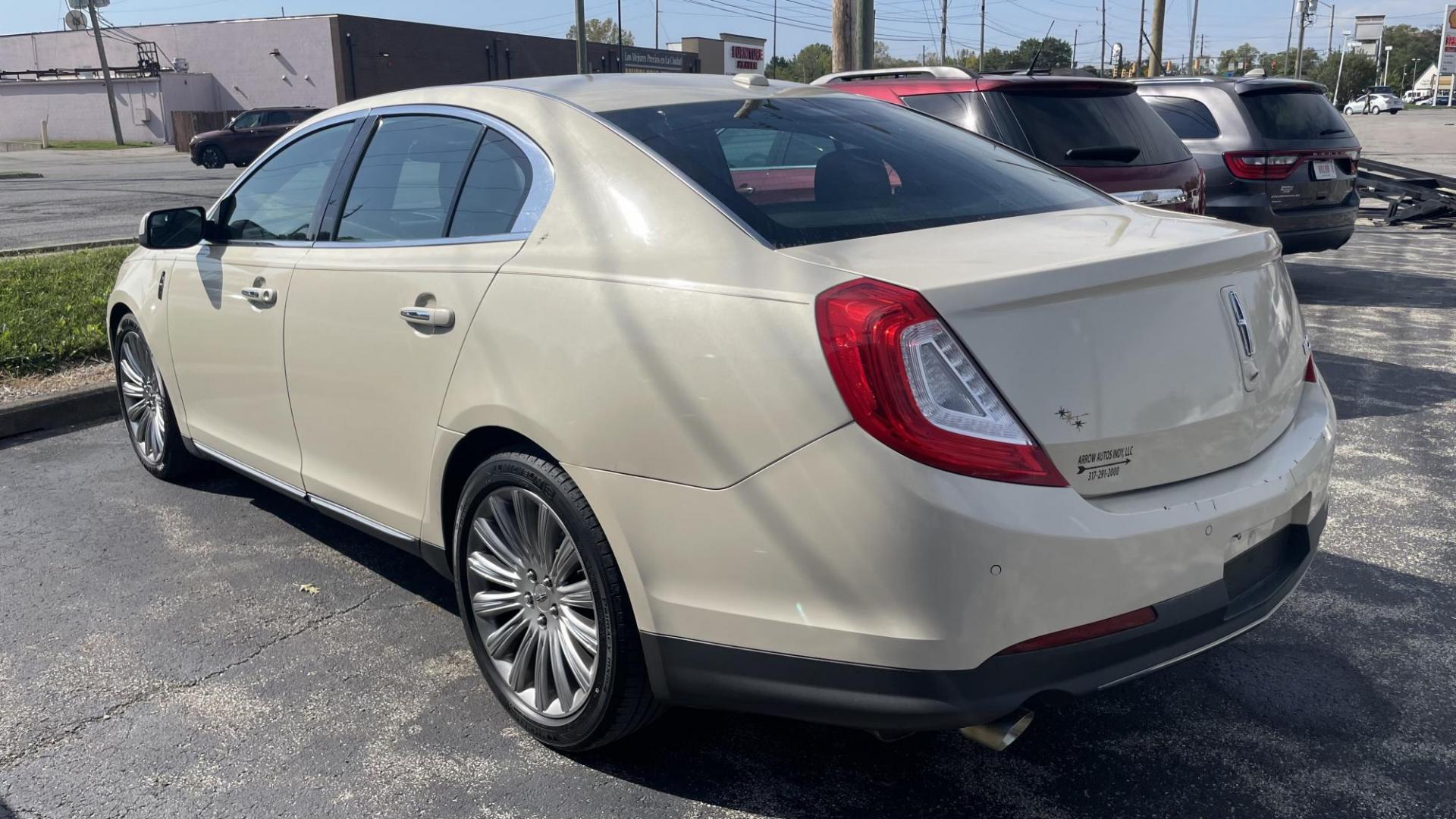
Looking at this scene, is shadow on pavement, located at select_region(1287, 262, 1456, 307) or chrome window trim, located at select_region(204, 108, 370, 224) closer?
chrome window trim, located at select_region(204, 108, 370, 224)

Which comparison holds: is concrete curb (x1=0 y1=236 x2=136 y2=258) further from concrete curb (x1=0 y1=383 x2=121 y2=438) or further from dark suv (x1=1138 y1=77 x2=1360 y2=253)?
dark suv (x1=1138 y1=77 x2=1360 y2=253)

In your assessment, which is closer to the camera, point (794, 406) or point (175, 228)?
point (794, 406)

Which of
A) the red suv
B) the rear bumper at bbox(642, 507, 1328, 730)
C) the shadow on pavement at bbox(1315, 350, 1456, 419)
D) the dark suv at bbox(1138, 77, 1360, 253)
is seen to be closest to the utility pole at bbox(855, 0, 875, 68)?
the dark suv at bbox(1138, 77, 1360, 253)

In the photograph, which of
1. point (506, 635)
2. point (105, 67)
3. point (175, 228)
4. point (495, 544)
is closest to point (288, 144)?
point (175, 228)

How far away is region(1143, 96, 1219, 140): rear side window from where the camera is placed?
373 inches

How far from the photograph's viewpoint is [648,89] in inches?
132

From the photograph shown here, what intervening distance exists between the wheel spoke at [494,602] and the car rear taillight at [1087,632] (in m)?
1.36

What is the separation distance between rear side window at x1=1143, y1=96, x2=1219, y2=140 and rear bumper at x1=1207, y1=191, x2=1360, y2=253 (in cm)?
62

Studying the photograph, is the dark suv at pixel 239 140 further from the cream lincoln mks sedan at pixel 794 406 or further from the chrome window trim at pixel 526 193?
the cream lincoln mks sedan at pixel 794 406

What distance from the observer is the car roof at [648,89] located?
320 centimetres

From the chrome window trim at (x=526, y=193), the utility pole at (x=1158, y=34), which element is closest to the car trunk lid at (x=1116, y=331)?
the chrome window trim at (x=526, y=193)

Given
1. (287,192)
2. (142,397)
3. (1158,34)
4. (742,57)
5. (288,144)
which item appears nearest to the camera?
(287,192)

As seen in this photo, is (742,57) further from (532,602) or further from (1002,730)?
(1002,730)

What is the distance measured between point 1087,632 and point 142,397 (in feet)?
14.7
